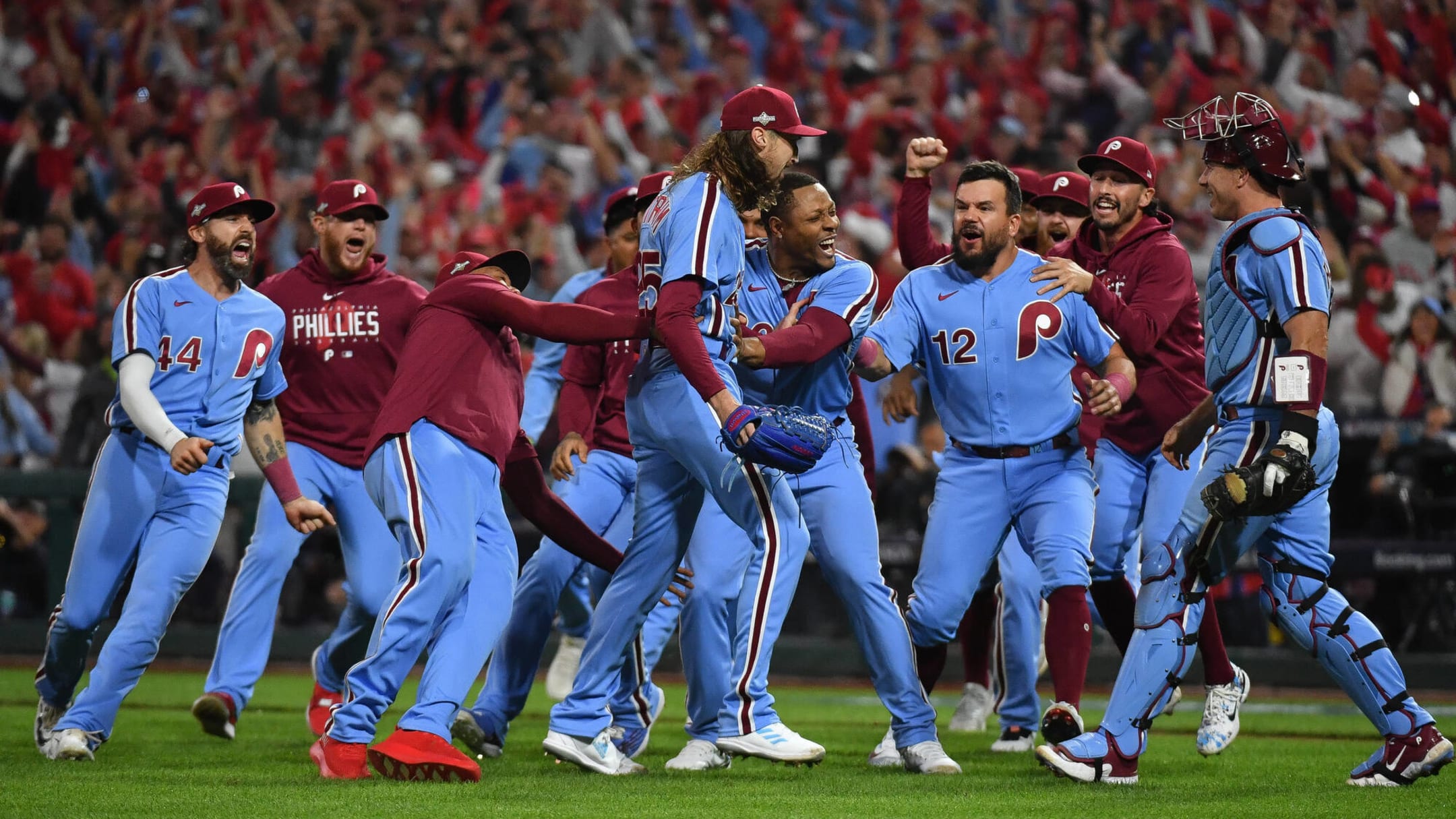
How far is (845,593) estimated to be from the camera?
565 cm

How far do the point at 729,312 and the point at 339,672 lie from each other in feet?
8.91

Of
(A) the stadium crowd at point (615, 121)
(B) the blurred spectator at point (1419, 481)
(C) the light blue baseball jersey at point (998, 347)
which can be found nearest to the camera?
(C) the light blue baseball jersey at point (998, 347)

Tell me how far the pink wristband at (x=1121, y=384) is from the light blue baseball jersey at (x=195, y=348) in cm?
332

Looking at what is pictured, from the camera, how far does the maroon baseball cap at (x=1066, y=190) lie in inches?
304

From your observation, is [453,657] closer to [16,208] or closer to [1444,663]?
[1444,663]

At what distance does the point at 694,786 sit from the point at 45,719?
2.74 meters

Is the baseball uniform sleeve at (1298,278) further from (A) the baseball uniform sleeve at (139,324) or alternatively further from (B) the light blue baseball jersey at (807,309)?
(A) the baseball uniform sleeve at (139,324)

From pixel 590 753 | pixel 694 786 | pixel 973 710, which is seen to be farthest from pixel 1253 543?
pixel 973 710

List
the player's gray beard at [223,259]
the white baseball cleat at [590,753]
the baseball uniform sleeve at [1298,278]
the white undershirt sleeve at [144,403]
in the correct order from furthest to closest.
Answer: the player's gray beard at [223,259] → the white undershirt sleeve at [144,403] → the white baseball cleat at [590,753] → the baseball uniform sleeve at [1298,278]

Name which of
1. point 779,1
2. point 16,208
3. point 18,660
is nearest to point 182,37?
point 16,208

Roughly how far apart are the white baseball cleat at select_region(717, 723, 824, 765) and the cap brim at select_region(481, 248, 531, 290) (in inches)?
70.1

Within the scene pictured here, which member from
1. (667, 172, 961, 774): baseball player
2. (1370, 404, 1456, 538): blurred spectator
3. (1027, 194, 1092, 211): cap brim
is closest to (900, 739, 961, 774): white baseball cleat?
(667, 172, 961, 774): baseball player

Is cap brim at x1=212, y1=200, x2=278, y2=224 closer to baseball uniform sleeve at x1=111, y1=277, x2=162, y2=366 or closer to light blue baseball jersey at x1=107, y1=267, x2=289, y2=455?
light blue baseball jersey at x1=107, y1=267, x2=289, y2=455

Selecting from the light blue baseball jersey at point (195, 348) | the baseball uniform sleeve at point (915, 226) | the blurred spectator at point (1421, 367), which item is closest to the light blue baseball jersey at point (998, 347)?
the baseball uniform sleeve at point (915, 226)
